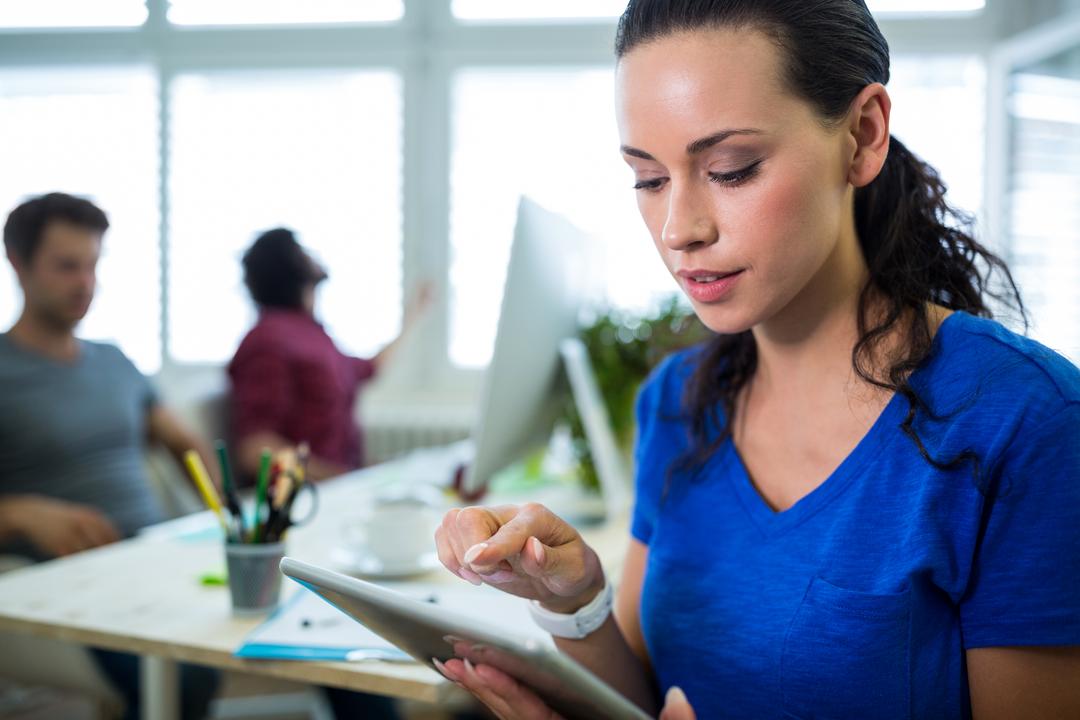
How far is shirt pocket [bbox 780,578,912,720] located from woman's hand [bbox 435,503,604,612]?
0.67 ft

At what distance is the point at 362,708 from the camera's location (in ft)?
6.36

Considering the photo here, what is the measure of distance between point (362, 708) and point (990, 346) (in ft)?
5.17

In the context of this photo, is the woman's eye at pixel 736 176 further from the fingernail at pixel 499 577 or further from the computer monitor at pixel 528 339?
the computer monitor at pixel 528 339

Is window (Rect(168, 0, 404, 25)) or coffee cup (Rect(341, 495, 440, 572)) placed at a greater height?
window (Rect(168, 0, 404, 25))

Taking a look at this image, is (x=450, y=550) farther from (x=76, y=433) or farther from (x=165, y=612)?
(x=76, y=433)

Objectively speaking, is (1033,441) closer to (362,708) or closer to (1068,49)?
(362,708)

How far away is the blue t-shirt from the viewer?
2.39 feet

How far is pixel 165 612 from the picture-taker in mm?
1129

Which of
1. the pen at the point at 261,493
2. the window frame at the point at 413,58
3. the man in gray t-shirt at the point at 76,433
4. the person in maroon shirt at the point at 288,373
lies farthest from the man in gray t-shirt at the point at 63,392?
the window frame at the point at 413,58

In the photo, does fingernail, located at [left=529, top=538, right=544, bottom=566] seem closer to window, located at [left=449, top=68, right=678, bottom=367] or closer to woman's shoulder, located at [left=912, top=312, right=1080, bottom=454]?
woman's shoulder, located at [left=912, top=312, right=1080, bottom=454]

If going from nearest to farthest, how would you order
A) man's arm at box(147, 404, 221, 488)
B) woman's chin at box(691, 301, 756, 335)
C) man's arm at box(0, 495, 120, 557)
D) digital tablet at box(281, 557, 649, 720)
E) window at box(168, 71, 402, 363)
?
1. digital tablet at box(281, 557, 649, 720)
2. woman's chin at box(691, 301, 756, 335)
3. man's arm at box(0, 495, 120, 557)
4. man's arm at box(147, 404, 221, 488)
5. window at box(168, 71, 402, 363)

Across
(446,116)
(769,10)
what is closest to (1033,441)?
(769,10)

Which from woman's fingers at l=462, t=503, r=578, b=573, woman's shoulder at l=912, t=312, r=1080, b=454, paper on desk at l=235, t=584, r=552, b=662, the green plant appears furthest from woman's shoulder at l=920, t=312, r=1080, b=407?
the green plant

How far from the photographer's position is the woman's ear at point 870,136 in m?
0.85
